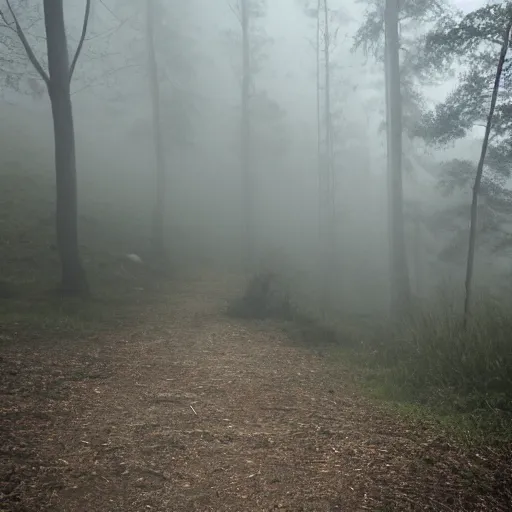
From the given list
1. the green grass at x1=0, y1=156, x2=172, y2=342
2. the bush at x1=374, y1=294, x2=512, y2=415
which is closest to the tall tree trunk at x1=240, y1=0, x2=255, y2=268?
the green grass at x1=0, y1=156, x2=172, y2=342

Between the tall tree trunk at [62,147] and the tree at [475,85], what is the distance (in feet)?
28.9

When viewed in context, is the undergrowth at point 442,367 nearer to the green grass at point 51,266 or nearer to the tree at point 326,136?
the green grass at point 51,266

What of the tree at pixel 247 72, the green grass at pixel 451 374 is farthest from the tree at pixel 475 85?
the tree at pixel 247 72

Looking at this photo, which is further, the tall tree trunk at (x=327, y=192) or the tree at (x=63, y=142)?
the tall tree trunk at (x=327, y=192)

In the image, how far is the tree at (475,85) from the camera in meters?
10.0

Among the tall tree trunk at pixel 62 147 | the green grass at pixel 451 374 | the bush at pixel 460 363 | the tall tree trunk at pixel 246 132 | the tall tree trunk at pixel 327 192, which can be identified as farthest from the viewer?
the tall tree trunk at pixel 327 192

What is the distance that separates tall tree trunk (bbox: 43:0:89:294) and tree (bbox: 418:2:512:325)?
8815 mm

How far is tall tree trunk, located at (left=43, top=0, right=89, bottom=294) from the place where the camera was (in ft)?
32.8

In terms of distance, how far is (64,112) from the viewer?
10133 millimetres

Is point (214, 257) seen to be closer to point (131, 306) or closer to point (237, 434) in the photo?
point (131, 306)

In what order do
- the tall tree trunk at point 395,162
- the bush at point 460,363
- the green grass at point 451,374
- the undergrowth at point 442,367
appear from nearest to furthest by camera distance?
the green grass at point 451,374
the undergrowth at point 442,367
the bush at point 460,363
the tall tree trunk at point 395,162

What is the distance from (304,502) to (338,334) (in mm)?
6608

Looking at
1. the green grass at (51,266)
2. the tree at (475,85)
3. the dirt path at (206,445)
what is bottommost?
the dirt path at (206,445)

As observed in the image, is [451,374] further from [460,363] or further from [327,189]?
[327,189]
